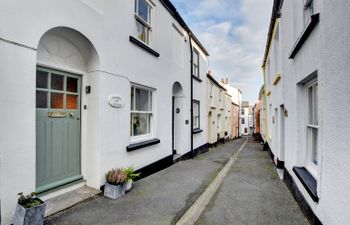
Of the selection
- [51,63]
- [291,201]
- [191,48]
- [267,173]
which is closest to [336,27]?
[291,201]

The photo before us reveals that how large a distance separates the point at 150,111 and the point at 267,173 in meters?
4.28

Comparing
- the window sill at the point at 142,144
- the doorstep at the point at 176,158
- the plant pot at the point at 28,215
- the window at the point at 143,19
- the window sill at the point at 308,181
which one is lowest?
the doorstep at the point at 176,158

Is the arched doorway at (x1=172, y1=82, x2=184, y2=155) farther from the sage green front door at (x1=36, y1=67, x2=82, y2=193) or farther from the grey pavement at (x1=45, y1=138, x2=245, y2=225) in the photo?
the sage green front door at (x1=36, y1=67, x2=82, y2=193)

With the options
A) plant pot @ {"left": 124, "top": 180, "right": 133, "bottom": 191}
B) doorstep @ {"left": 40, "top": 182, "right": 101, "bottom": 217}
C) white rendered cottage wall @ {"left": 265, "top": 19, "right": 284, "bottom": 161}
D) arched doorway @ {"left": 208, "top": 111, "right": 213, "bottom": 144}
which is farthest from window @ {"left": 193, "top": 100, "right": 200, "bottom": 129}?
doorstep @ {"left": 40, "top": 182, "right": 101, "bottom": 217}

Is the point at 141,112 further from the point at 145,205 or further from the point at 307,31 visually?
the point at 307,31

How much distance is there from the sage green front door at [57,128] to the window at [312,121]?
186 inches

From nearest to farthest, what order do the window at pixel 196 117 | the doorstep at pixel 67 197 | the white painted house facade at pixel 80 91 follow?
the white painted house facade at pixel 80 91, the doorstep at pixel 67 197, the window at pixel 196 117

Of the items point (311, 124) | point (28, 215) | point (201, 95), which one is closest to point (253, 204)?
point (311, 124)

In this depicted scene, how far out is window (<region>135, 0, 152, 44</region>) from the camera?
5.56m

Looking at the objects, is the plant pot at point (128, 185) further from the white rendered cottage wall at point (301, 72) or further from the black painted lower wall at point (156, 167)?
the white rendered cottage wall at point (301, 72)

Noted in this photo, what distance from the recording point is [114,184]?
4.11 metres

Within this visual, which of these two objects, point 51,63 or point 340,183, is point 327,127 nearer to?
point 340,183

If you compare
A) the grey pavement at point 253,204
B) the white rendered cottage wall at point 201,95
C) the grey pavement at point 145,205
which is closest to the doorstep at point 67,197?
the grey pavement at point 145,205

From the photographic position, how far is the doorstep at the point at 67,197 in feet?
11.0
